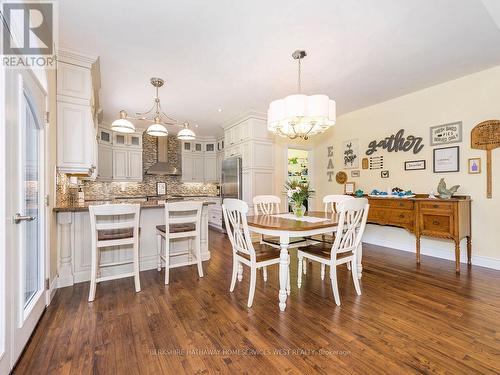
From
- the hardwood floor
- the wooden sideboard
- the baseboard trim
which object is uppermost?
the wooden sideboard

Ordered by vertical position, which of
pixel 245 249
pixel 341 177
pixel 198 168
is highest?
pixel 198 168

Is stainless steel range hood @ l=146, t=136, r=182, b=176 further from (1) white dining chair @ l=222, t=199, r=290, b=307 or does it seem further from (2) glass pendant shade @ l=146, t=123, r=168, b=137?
(1) white dining chair @ l=222, t=199, r=290, b=307

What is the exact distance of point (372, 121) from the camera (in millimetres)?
4605

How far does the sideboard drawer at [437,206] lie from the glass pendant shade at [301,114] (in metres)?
1.98

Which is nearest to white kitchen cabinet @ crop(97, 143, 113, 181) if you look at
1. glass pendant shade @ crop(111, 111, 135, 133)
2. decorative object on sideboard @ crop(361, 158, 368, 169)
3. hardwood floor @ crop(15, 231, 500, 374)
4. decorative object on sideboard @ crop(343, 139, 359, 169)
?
glass pendant shade @ crop(111, 111, 135, 133)

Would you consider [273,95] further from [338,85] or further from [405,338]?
[405,338]

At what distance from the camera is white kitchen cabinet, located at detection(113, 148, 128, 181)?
6.06 meters

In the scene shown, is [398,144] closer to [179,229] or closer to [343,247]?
[343,247]

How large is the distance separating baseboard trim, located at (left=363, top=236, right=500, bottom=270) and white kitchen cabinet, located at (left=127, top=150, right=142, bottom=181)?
19.0 ft

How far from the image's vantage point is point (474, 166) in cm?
337

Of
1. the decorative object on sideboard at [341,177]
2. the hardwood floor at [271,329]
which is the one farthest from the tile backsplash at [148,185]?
the decorative object on sideboard at [341,177]

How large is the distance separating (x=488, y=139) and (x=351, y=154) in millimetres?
2073

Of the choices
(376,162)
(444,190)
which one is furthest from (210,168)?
(444,190)

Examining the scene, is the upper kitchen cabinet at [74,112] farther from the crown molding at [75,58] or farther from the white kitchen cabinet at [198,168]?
the white kitchen cabinet at [198,168]
